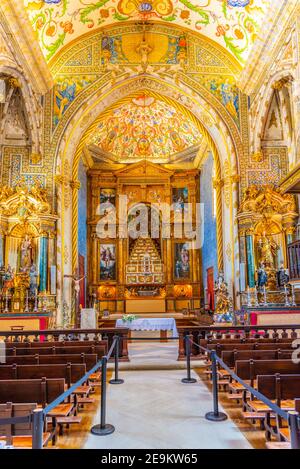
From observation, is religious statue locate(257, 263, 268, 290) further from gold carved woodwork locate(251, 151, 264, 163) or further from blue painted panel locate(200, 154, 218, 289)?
blue painted panel locate(200, 154, 218, 289)

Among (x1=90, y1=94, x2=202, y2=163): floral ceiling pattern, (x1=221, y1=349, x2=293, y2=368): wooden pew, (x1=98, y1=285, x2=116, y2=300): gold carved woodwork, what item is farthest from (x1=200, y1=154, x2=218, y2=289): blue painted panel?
(x1=221, y1=349, x2=293, y2=368): wooden pew

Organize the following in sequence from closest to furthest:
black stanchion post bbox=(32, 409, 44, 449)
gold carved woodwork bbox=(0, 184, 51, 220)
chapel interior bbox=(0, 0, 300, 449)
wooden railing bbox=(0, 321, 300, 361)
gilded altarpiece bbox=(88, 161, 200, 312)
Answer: black stanchion post bbox=(32, 409, 44, 449), wooden railing bbox=(0, 321, 300, 361), chapel interior bbox=(0, 0, 300, 449), gold carved woodwork bbox=(0, 184, 51, 220), gilded altarpiece bbox=(88, 161, 200, 312)

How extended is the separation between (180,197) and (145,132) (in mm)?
4245

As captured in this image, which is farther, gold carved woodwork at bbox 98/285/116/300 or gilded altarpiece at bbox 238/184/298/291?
gold carved woodwork at bbox 98/285/116/300

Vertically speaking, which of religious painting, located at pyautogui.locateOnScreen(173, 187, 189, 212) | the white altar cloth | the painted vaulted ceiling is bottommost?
the white altar cloth

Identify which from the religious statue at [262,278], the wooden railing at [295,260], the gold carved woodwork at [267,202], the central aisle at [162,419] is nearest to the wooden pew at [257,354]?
the central aisle at [162,419]

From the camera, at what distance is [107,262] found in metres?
21.9

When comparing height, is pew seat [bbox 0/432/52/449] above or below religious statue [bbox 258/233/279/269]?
below

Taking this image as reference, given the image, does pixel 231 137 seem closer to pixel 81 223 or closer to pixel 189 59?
pixel 189 59

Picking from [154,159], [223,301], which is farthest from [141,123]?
[223,301]

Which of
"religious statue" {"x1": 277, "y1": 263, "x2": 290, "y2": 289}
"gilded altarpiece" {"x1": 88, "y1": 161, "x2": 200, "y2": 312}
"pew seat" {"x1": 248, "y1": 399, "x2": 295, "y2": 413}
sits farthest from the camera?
"gilded altarpiece" {"x1": 88, "y1": 161, "x2": 200, "y2": 312}

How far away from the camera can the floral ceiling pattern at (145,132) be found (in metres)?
19.9

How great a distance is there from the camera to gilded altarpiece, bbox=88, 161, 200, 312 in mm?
21203
